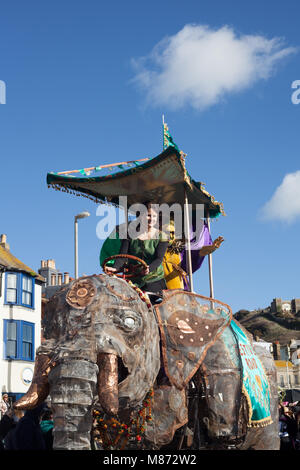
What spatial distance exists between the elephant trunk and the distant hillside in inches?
4101

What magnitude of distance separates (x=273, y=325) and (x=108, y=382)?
118512mm

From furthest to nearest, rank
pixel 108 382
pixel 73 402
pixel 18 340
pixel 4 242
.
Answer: pixel 4 242, pixel 18 340, pixel 108 382, pixel 73 402

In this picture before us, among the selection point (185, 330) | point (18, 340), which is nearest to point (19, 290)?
point (18, 340)

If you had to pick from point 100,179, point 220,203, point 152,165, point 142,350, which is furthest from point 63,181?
point 142,350

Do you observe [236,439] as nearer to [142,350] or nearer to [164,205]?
[142,350]

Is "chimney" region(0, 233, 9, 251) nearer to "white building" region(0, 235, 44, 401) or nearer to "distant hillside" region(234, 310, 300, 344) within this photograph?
"white building" region(0, 235, 44, 401)

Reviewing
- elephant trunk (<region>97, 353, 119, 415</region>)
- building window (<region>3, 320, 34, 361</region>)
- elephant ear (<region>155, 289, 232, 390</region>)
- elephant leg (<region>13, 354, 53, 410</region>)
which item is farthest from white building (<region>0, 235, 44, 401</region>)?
elephant trunk (<region>97, 353, 119, 415</region>)

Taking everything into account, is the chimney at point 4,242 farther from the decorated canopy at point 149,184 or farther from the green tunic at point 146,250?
the green tunic at point 146,250

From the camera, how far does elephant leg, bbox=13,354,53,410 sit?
5.75m

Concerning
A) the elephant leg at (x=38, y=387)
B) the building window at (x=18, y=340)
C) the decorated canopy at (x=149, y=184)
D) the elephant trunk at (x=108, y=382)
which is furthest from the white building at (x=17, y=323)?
the elephant trunk at (x=108, y=382)

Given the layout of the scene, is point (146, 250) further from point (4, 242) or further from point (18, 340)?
point (4, 242)

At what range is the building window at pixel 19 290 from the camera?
27281mm

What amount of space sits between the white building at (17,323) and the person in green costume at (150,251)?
18.2m

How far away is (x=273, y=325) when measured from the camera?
119938 millimetres
